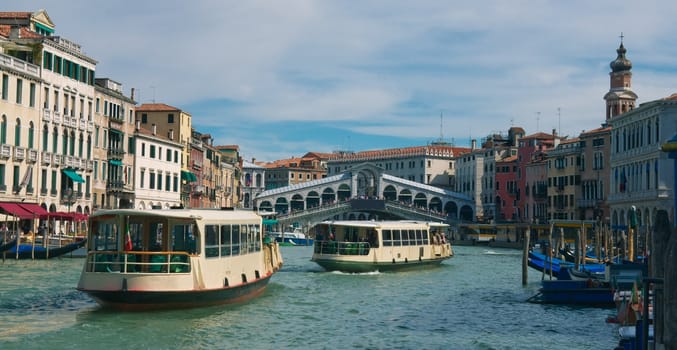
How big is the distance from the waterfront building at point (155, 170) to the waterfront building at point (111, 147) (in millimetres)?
674

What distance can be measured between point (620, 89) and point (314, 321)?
51319mm

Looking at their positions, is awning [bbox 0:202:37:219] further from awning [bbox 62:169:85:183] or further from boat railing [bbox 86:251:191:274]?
boat railing [bbox 86:251:191:274]

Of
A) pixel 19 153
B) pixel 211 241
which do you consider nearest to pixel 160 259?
pixel 211 241

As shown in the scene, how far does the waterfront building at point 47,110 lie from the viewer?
111 feet

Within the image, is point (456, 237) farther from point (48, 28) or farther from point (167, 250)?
point (167, 250)

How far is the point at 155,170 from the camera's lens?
49125 mm

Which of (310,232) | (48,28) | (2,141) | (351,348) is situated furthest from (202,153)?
(351,348)

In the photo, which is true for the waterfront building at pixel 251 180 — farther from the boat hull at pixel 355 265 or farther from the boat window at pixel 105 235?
the boat window at pixel 105 235

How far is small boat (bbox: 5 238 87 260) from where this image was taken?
99.4ft

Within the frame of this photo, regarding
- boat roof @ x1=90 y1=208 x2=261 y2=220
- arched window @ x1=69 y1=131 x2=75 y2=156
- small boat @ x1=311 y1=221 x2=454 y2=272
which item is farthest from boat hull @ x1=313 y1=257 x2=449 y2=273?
arched window @ x1=69 y1=131 x2=75 y2=156

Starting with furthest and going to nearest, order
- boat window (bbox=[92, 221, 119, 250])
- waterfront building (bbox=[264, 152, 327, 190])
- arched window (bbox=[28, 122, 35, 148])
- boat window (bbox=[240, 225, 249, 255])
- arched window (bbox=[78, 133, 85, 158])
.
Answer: waterfront building (bbox=[264, 152, 327, 190]), arched window (bbox=[78, 133, 85, 158]), arched window (bbox=[28, 122, 35, 148]), boat window (bbox=[240, 225, 249, 255]), boat window (bbox=[92, 221, 119, 250])

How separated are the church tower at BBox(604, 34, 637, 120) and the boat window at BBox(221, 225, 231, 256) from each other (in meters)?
50.3

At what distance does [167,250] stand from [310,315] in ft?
10.2

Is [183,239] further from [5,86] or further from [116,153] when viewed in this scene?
[116,153]
